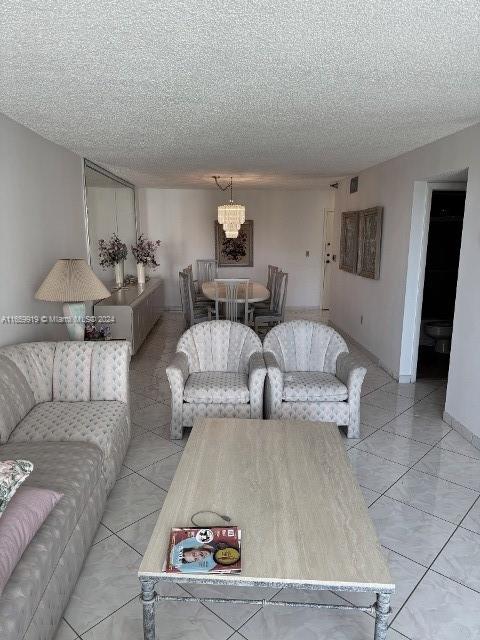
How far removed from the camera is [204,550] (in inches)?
60.4

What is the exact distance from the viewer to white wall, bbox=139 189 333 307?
8250mm

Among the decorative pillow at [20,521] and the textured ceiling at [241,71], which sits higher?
the textured ceiling at [241,71]

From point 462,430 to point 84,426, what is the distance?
275 cm

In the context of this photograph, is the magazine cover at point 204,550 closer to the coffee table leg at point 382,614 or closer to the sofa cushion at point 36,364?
the coffee table leg at point 382,614

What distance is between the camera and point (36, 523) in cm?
160

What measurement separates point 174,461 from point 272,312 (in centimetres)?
337

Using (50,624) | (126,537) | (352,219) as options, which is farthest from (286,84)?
(352,219)

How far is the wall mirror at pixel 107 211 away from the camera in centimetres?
497

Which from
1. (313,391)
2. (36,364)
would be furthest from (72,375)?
(313,391)

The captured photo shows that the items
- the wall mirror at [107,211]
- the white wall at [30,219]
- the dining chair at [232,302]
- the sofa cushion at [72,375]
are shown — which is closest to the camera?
the sofa cushion at [72,375]

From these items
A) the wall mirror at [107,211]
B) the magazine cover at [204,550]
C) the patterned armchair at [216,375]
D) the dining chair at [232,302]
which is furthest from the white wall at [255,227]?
the magazine cover at [204,550]

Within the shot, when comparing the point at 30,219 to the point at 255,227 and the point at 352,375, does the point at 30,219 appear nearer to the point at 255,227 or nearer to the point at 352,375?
the point at 352,375

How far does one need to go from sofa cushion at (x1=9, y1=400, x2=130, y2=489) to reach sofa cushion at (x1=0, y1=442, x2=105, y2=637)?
0.24 ft

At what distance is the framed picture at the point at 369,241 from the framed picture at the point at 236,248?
3.09 metres
